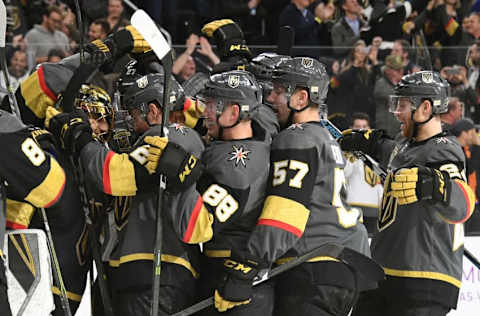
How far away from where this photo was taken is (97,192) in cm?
356

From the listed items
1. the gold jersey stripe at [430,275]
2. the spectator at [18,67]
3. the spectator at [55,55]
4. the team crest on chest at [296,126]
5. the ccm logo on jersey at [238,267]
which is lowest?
the gold jersey stripe at [430,275]

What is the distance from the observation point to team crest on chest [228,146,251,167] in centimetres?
311

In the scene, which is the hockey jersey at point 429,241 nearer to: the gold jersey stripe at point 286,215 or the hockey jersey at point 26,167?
the gold jersey stripe at point 286,215

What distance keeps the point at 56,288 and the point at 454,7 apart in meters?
5.75

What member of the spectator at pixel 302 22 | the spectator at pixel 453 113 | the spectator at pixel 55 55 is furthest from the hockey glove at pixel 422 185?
the spectator at pixel 302 22

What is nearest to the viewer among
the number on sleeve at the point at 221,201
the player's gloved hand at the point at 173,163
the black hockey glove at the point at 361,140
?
the player's gloved hand at the point at 173,163

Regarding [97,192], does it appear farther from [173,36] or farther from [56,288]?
[173,36]

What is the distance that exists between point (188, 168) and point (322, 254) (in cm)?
60

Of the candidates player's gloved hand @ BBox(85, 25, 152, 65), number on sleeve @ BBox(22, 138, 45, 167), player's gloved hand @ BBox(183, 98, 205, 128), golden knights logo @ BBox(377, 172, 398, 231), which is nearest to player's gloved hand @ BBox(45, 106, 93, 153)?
player's gloved hand @ BBox(85, 25, 152, 65)

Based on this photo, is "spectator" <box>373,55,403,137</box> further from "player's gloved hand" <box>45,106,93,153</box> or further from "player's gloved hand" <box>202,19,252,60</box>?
"player's gloved hand" <box>45,106,93,153</box>

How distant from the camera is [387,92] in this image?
618cm

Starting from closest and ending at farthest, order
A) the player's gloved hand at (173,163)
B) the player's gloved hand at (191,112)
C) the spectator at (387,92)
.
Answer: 1. the player's gloved hand at (173,163)
2. the player's gloved hand at (191,112)
3. the spectator at (387,92)

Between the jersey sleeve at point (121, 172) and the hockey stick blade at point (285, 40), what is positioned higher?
the hockey stick blade at point (285, 40)

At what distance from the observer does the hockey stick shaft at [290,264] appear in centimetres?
314
